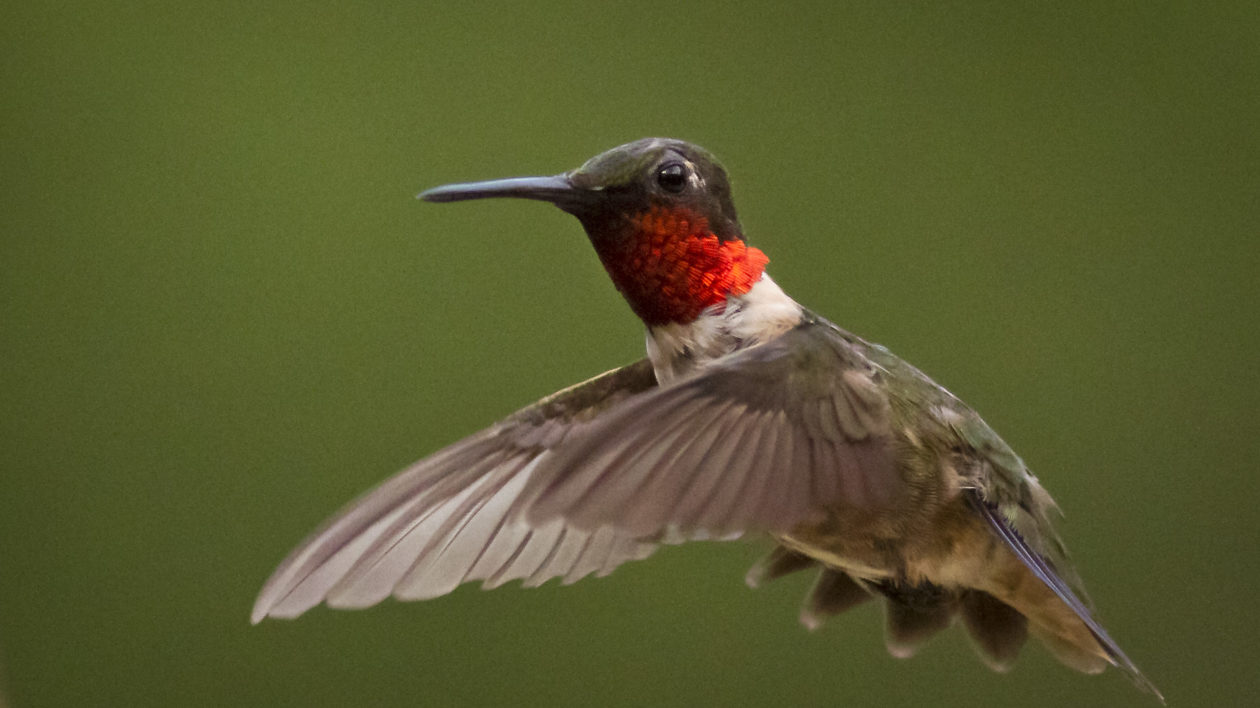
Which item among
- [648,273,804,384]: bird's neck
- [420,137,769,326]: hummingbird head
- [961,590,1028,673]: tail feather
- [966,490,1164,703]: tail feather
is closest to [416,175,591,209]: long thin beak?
[420,137,769,326]: hummingbird head

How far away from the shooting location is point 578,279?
5.50 feet

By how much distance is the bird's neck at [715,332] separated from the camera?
76 cm

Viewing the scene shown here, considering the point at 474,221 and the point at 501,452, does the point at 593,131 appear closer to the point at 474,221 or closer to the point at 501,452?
the point at 474,221

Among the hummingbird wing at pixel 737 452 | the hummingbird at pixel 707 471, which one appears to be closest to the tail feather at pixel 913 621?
the hummingbird at pixel 707 471

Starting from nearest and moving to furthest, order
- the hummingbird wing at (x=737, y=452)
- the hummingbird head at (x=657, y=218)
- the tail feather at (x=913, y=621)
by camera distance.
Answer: the hummingbird wing at (x=737, y=452)
the hummingbird head at (x=657, y=218)
the tail feather at (x=913, y=621)

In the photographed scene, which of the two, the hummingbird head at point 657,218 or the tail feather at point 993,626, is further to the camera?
the tail feather at point 993,626

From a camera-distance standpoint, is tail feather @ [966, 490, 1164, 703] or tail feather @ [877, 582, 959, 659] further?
tail feather @ [877, 582, 959, 659]

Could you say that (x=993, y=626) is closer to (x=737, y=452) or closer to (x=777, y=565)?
(x=777, y=565)

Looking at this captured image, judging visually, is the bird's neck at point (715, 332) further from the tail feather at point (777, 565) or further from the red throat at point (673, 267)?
the tail feather at point (777, 565)

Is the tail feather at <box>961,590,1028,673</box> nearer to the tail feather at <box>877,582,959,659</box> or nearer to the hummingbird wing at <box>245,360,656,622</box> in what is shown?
the tail feather at <box>877,582,959,659</box>

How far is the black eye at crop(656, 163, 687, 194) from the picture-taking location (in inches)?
27.9

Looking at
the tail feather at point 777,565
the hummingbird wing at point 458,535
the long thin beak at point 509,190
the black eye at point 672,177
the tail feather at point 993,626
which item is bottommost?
the tail feather at point 993,626

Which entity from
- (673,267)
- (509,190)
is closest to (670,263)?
(673,267)

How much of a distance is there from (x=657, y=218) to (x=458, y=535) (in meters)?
0.25
